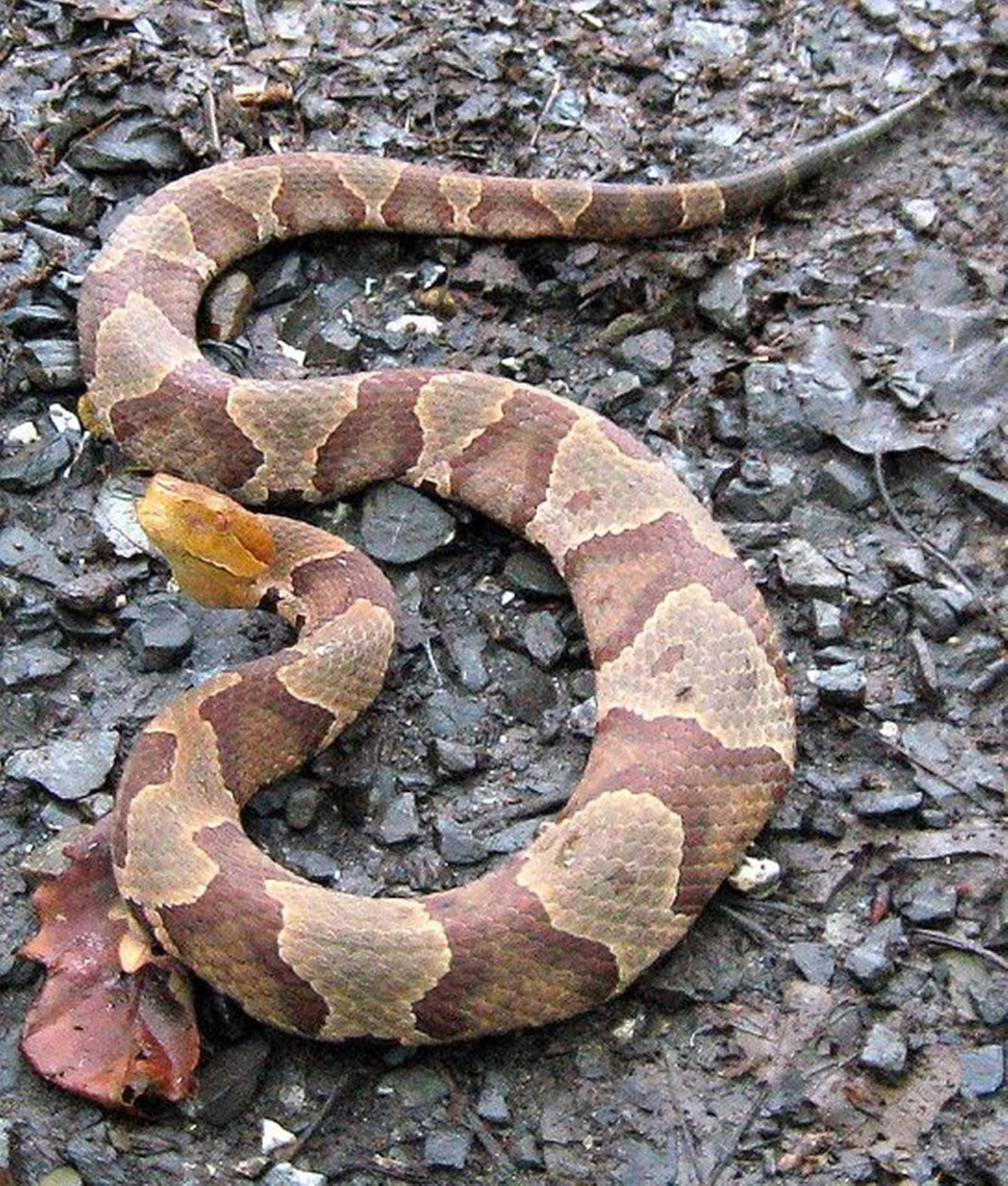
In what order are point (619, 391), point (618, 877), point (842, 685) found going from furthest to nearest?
point (619, 391) → point (842, 685) → point (618, 877)

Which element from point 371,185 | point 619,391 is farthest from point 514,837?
point 371,185

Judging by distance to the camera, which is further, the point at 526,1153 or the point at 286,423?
the point at 286,423

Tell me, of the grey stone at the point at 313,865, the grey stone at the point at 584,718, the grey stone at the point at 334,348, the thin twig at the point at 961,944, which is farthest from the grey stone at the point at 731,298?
the grey stone at the point at 313,865

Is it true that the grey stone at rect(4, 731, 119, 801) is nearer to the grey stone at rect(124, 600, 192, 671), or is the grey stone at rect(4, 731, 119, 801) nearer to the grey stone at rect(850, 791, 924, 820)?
the grey stone at rect(124, 600, 192, 671)

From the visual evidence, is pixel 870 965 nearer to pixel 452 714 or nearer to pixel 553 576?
pixel 452 714

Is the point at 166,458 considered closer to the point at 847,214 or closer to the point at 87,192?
the point at 87,192

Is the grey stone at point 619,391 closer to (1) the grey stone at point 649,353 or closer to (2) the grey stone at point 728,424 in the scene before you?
(1) the grey stone at point 649,353

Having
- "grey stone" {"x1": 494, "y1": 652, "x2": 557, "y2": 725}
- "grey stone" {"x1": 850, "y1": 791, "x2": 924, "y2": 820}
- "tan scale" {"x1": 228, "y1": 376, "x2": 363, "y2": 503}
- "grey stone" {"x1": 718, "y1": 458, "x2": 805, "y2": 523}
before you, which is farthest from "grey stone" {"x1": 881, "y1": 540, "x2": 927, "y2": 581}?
"tan scale" {"x1": 228, "y1": 376, "x2": 363, "y2": 503}
